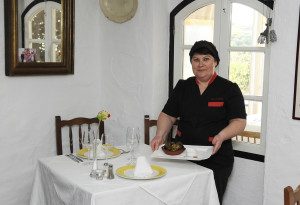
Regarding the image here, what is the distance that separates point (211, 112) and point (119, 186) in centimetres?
85

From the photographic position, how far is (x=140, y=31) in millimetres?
3043

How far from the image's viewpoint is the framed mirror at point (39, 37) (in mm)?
2701

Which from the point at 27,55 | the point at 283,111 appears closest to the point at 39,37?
the point at 27,55

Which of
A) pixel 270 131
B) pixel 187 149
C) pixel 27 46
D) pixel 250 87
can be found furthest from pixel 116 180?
pixel 27 46

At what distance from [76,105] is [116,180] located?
1433 millimetres

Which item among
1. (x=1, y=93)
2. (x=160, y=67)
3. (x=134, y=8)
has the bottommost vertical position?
(x=1, y=93)

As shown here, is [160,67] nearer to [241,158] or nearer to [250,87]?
[250,87]

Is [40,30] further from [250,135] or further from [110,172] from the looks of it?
[250,135]

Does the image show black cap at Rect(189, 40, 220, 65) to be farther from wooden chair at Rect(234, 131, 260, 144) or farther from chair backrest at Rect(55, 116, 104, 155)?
chair backrest at Rect(55, 116, 104, 155)

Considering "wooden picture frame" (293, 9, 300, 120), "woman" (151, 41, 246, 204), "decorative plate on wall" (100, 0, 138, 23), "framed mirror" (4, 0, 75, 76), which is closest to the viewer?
"wooden picture frame" (293, 9, 300, 120)

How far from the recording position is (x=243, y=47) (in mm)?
2547

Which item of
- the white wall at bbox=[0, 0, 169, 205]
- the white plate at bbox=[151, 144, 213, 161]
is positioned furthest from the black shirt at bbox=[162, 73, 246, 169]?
the white wall at bbox=[0, 0, 169, 205]

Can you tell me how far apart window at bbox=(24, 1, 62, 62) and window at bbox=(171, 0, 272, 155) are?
108cm

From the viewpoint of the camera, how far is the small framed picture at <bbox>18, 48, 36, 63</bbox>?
2773 mm
